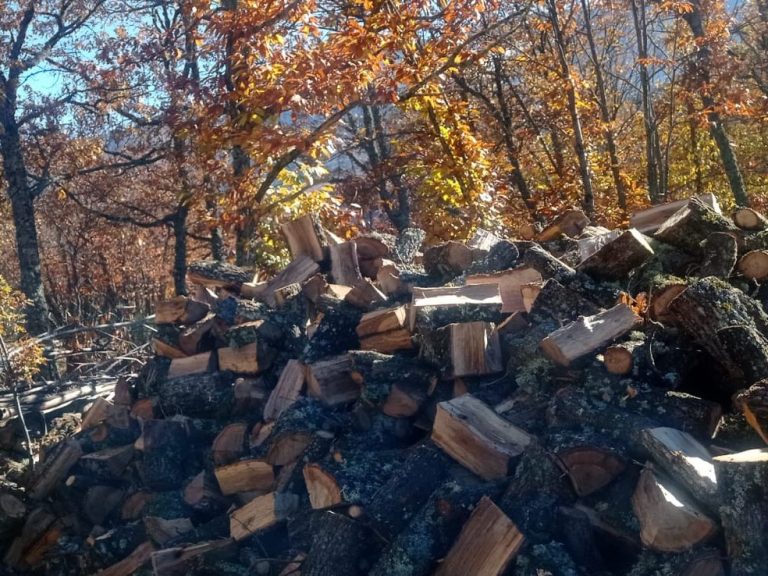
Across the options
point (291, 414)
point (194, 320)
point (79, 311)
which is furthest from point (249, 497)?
point (79, 311)

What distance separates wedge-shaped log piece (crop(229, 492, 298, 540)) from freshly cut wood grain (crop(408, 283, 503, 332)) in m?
0.92

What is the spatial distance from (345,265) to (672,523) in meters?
2.48

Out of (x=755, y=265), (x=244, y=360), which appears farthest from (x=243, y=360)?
(x=755, y=265)

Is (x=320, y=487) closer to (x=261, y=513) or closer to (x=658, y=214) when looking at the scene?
(x=261, y=513)

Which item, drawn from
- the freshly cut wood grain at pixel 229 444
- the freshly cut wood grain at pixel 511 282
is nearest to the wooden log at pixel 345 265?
the freshly cut wood grain at pixel 511 282

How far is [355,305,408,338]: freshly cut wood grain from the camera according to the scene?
11.3 feet

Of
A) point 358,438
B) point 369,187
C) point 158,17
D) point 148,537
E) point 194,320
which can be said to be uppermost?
point 158,17

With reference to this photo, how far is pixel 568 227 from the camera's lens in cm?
441

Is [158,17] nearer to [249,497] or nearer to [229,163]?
[229,163]

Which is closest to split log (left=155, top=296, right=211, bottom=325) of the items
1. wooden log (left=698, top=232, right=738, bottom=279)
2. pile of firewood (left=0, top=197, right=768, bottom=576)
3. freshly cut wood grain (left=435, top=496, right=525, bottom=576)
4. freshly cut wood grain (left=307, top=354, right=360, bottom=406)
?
pile of firewood (left=0, top=197, right=768, bottom=576)

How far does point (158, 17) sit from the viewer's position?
37.4 ft

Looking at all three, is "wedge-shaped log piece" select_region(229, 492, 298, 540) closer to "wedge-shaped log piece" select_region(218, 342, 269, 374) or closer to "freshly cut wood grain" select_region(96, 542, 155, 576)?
"freshly cut wood grain" select_region(96, 542, 155, 576)

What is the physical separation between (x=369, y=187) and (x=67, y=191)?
14.4ft

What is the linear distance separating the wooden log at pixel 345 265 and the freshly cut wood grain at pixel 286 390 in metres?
0.72
